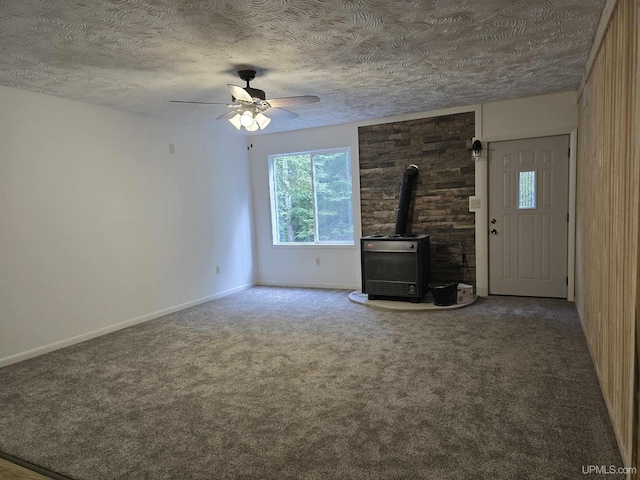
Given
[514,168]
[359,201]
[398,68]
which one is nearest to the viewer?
[398,68]

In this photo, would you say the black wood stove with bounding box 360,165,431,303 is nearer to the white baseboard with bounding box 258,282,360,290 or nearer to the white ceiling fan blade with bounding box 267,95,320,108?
the white baseboard with bounding box 258,282,360,290

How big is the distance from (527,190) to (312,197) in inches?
117

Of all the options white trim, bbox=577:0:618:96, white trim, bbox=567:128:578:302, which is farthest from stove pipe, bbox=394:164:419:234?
white trim, bbox=577:0:618:96

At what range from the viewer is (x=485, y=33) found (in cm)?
275

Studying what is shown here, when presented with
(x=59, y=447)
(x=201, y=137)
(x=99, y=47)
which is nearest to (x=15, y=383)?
(x=59, y=447)

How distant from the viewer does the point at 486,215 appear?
5051mm

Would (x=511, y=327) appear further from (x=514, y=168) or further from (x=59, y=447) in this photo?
(x=59, y=447)

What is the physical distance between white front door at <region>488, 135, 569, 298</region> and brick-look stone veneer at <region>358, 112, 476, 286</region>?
0.95 feet

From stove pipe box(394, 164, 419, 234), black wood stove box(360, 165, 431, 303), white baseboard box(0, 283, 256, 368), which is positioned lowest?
white baseboard box(0, 283, 256, 368)

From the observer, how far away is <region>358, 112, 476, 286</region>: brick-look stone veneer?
16.8 feet

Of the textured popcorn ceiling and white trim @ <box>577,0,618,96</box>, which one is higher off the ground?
the textured popcorn ceiling

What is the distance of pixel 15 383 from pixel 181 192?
9.25ft

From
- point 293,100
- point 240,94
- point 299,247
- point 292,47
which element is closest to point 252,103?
point 240,94

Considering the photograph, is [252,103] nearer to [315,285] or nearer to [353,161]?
[353,161]
